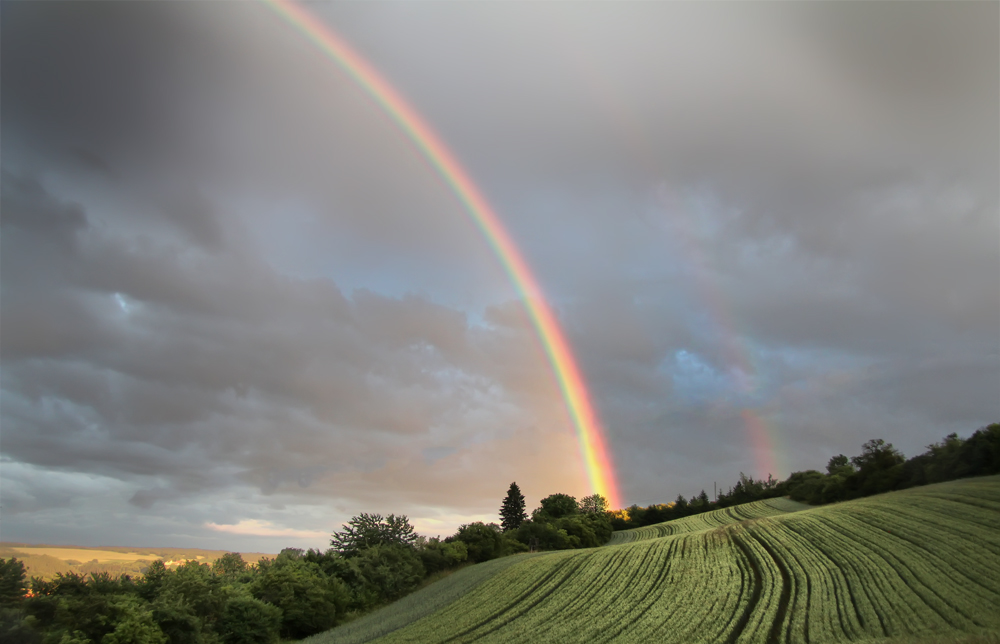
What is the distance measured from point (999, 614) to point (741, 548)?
28.0 m

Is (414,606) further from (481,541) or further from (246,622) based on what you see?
(481,541)

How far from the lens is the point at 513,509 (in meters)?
152

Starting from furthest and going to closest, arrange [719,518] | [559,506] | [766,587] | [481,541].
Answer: [559,506] < [719,518] < [481,541] < [766,587]

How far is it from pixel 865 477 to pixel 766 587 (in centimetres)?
7440

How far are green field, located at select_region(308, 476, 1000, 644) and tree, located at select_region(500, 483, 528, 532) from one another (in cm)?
7945

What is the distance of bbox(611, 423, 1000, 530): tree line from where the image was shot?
253 ft

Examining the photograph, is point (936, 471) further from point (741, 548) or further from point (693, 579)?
point (693, 579)

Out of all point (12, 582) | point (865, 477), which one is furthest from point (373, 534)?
point (865, 477)

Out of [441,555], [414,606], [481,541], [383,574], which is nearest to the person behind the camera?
[414,606]

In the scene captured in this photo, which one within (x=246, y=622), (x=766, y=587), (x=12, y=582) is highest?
(x=12, y=582)

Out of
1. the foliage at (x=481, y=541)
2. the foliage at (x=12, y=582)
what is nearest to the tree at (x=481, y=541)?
the foliage at (x=481, y=541)

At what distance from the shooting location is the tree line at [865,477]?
77.2 m

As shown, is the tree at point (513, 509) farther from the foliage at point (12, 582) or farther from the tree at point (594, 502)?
the foliage at point (12, 582)

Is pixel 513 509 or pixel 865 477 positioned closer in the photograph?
pixel 865 477
